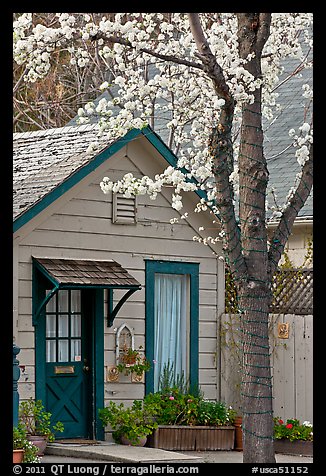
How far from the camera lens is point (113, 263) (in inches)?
523

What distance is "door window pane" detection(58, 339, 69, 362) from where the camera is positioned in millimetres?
12914

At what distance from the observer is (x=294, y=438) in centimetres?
1307

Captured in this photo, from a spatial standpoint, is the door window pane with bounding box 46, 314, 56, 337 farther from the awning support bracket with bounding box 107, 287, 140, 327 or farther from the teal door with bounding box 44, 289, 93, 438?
the awning support bracket with bounding box 107, 287, 140, 327

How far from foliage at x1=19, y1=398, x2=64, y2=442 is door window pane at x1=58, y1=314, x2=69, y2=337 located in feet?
3.30

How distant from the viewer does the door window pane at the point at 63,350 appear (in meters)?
12.9

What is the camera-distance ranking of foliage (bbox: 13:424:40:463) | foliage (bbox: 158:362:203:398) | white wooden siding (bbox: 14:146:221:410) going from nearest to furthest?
foliage (bbox: 13:424:40:463), white wooden siding (bbox: 14:146:221:410), foliage (bbox: 158:362:203:398)

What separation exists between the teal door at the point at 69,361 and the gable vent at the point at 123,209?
108 cm

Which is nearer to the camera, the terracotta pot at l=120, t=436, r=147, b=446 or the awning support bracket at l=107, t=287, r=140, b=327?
the terracotta pot at l=120, t=436, r=147, b=446

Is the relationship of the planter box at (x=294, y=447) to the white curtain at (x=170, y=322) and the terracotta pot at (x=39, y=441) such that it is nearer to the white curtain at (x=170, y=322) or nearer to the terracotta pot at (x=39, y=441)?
the white curtain at (x=170, y=322)

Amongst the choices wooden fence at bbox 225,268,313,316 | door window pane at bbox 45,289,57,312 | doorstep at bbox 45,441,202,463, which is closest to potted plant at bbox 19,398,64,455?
doorstep at bbox 45,441,202,463

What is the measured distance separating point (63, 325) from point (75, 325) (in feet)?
0.66

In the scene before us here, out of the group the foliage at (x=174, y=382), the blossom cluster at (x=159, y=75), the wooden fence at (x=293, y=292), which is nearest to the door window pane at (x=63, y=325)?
the foliage at (x=174, y=382)

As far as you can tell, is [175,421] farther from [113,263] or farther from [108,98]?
[108,98]

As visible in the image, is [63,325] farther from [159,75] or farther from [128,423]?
[159,75]
